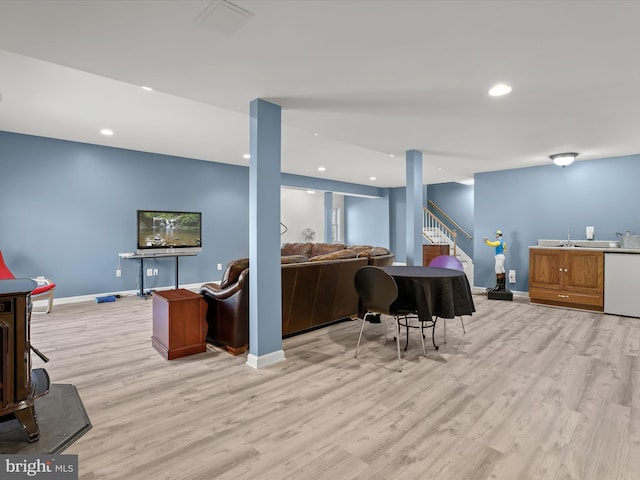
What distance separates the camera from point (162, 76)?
2.67m

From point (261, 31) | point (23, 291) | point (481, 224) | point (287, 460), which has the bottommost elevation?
point (287, 460)

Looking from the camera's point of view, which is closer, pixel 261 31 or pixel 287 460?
pixel 287 460

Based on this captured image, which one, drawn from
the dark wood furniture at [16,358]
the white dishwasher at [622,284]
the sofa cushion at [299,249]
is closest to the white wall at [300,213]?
the sofa cushion at [299,249]

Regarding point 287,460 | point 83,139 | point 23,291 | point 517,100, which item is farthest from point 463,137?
point 83,139

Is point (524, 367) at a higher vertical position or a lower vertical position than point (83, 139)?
lower

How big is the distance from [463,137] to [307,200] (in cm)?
729

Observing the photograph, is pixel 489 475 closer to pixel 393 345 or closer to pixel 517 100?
pixel 393 345

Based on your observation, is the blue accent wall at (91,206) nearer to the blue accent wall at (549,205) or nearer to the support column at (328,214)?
the support column at (328,214)

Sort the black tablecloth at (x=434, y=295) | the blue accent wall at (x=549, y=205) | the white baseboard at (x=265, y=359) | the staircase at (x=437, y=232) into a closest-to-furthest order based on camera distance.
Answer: the white baseboard at (x=265, y=359) < the black tablecloth at (x=434, y=295) < the blue accent wall at (x=549, y=205) < the staircase at (x=437, y=232)

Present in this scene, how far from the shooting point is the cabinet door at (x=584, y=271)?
201 inches

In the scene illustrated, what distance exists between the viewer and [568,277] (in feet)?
17.6

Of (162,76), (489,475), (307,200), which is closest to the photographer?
(489,475)

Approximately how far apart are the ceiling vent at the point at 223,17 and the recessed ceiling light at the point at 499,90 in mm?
2141

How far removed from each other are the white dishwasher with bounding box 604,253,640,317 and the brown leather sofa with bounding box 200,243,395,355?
337cm
